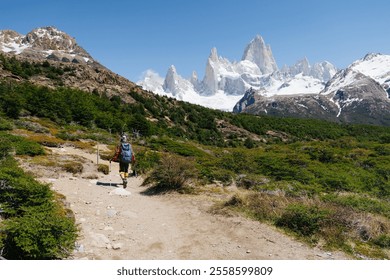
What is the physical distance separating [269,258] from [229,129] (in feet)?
221

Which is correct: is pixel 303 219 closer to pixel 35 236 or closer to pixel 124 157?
pixel 35 236

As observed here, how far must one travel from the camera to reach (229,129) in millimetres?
74250

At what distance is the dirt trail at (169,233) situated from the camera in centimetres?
752

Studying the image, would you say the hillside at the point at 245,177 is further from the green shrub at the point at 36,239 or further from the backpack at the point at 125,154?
the backpack at the point at 125,154

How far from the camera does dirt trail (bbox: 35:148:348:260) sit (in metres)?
7.52

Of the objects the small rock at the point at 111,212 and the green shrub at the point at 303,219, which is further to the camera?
the small rock at the point at 111,212

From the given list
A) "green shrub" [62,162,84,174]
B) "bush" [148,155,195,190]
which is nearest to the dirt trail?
"bush" [148,155,195,190]

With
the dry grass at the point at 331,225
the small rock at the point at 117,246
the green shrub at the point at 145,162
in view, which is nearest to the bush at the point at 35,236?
the small rock at the point at 117,246

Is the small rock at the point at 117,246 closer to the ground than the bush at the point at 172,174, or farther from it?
closer to the ground

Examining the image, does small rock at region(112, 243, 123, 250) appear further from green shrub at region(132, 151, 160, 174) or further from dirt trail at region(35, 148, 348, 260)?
green shrub at region(132, 151, 160, 174)

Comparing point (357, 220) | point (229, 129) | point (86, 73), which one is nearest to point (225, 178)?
point (357, 220)

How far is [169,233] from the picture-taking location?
8.99m

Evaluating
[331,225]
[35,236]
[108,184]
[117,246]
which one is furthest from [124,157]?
[331,225]
